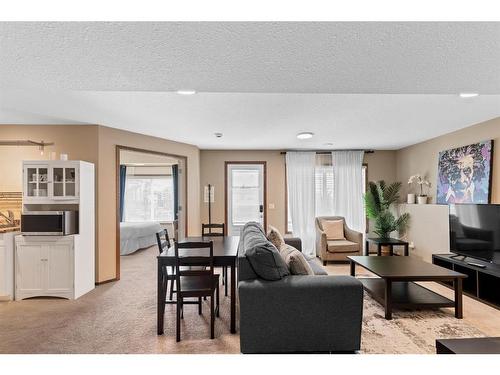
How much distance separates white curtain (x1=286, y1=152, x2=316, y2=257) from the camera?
22.5 feet

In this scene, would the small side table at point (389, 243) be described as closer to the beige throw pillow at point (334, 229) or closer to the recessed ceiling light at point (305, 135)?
the beige throw pillow at point (334, 229)

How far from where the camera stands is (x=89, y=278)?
429cm

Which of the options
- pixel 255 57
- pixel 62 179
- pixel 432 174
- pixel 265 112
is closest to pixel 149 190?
pixel 62 179

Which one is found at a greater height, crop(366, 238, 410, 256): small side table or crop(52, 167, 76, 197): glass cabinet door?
crop(52, 167, 76, 197): glass cabinet door

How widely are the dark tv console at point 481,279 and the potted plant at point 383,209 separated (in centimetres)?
205

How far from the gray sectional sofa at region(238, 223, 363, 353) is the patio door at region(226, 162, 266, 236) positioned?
14.8ft

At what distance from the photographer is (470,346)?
4.98 feet

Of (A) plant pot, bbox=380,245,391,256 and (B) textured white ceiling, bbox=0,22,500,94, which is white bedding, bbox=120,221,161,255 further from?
(B) textured white ceiling, bbox=0,22,500,94

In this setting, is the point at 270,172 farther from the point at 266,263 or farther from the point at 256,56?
the point at 256,56

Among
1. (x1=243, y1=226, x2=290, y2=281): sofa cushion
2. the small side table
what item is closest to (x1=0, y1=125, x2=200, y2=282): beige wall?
(x1=243, y1=226, x2=290, y2=281): sofa cushion

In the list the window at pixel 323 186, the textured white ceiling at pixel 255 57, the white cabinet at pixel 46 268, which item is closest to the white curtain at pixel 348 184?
the window at pixel 323 186

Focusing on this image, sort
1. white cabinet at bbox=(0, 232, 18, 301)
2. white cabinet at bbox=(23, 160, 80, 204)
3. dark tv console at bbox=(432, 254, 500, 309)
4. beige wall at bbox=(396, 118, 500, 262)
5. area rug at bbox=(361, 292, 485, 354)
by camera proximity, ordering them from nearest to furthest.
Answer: area rug at bbox=(361, 292, 485, 354), dark tv console at bbox=(432, 254, 500, 309), white cabinet at bbox=(0, 232, 18, 301), white cabinet at bbox=(23, 160, 80, 204), beige wall at bbox=(396, 118, 500, 262)

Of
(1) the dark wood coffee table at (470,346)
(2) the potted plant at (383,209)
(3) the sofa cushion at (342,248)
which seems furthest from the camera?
(2) the potted plant at (383,209)

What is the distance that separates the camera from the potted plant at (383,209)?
6.22 m
